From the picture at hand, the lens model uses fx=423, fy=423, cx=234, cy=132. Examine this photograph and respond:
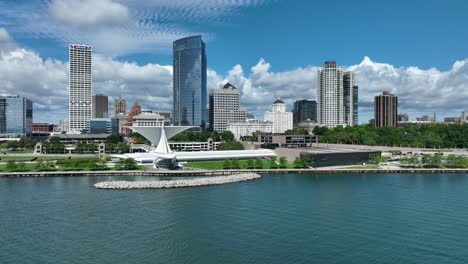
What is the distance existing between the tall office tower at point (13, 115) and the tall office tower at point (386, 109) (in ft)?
470

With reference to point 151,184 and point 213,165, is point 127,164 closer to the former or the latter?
point 213,165

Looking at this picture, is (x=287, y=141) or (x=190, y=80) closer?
(x=287, y=141)

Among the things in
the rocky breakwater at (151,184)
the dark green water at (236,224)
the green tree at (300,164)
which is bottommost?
the dark green water at (236,224)

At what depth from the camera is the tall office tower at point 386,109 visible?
7057 inches

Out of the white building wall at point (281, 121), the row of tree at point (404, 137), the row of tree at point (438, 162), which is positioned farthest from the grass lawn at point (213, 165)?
the white building wall at point (281, 121)

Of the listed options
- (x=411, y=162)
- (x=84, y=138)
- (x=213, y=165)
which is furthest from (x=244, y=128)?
(x=411, y=162)

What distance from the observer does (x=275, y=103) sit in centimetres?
17962

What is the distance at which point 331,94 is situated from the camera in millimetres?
168125

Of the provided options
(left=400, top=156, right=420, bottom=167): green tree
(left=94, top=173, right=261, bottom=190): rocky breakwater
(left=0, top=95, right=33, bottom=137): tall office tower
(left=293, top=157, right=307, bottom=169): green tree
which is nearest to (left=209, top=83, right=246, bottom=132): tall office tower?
(left=0, top=95, right=33, bottom=137): tall office tower

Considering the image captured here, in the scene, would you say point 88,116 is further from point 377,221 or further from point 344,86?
point 377,221

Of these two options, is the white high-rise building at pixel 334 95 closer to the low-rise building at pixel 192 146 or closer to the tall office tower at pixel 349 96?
the tall office tower at pixel 349 96

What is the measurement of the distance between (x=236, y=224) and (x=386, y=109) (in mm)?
163621

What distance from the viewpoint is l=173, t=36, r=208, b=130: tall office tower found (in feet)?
497

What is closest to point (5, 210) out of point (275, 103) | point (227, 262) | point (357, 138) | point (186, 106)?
point (227, 262)
